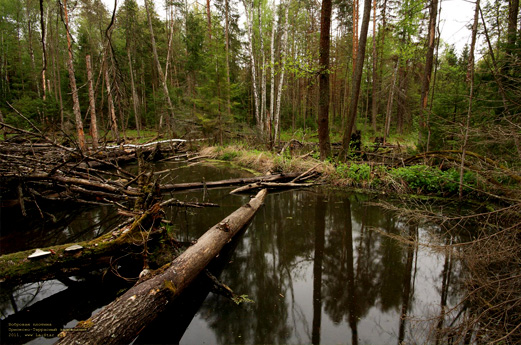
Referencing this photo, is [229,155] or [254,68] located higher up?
[254,68]

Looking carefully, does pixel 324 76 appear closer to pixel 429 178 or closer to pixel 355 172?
pixel 355 172

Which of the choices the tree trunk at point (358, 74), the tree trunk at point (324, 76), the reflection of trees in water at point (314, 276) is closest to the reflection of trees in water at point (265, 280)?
the reflection of trees in water at point (314, 276)

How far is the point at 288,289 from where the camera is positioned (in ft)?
10.3

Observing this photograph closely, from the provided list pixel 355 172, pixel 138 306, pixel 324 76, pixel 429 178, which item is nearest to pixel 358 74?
pixel 324 76

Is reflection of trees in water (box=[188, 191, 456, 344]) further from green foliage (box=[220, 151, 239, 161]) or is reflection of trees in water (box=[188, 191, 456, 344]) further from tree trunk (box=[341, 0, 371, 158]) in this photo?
green foliage (box=[220, 151, 239, 161])

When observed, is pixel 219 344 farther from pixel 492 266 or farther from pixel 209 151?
pixel 209 151

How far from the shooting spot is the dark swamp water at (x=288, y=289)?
246cm

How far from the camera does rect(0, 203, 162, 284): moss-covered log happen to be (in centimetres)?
258

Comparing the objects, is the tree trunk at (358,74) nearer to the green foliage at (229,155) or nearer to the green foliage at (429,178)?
the green foliage at (429,178)

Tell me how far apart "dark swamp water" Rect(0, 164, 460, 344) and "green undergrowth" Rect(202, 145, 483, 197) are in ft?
7.75

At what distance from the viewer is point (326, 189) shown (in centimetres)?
815

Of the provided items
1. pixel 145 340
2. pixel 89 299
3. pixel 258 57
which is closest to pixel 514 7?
pixel 145 340

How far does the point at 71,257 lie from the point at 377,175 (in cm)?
817

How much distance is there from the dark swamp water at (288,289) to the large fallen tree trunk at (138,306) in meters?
0.37
